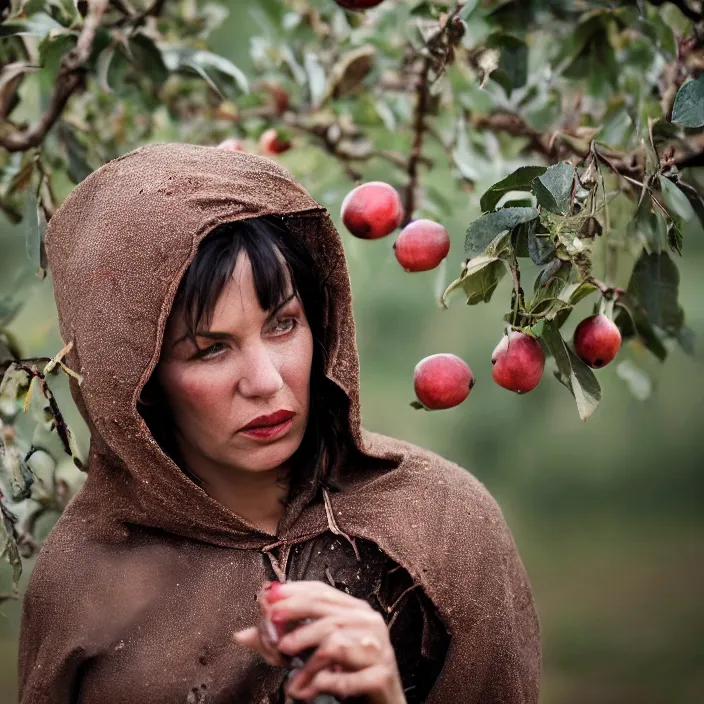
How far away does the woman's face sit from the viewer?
125 centimetres

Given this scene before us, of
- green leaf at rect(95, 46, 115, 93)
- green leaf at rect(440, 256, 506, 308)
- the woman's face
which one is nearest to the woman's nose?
the woman's face

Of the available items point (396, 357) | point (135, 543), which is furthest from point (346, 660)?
point (396, 357)

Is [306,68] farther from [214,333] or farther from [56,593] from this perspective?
[56,593]

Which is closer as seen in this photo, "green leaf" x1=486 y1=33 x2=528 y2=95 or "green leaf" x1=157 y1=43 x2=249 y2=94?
"green leaf" x1=486 y1=33 x2=528 y2=95

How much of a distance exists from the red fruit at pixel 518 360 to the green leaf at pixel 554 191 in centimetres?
15

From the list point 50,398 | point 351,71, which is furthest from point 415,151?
point 50,398

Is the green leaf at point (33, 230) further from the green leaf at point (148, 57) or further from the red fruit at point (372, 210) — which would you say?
the red fruit at point (372, 210)

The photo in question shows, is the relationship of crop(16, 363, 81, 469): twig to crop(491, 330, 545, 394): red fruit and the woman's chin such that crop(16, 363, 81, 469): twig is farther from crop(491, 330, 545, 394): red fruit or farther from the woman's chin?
crop(491, 330, 545, 394): red fruit

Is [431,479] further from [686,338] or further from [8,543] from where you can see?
[8,543]

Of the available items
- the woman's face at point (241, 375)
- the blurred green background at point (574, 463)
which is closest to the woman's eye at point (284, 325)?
the woman's face at point (241, 375)

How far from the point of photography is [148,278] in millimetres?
1230

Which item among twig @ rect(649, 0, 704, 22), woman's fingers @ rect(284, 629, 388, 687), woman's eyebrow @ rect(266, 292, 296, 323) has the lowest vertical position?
woman's fingers @ rect(284, 629, 388, 687)

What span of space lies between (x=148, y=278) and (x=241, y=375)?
161 mm

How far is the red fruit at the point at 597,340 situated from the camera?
123cm
